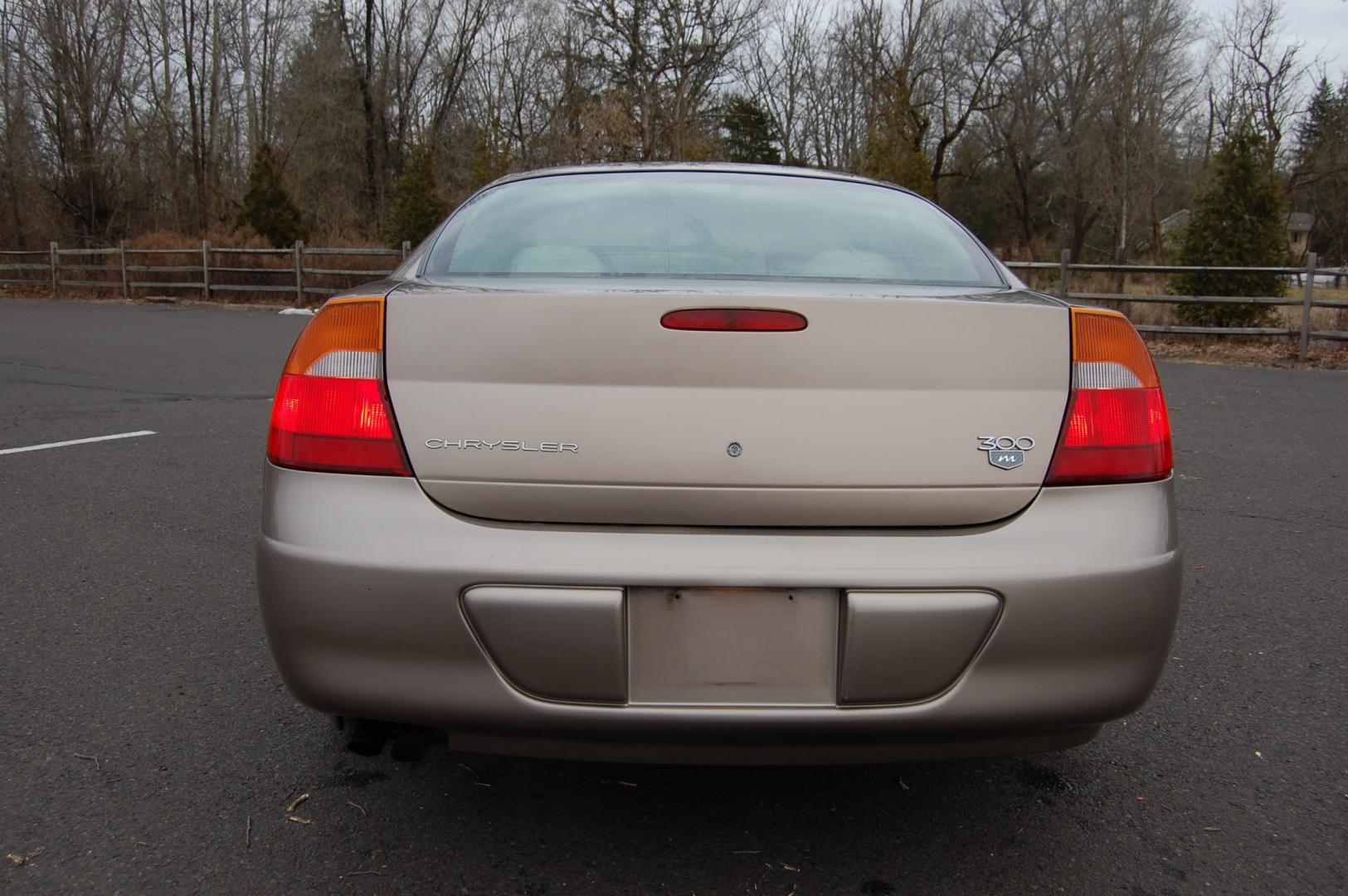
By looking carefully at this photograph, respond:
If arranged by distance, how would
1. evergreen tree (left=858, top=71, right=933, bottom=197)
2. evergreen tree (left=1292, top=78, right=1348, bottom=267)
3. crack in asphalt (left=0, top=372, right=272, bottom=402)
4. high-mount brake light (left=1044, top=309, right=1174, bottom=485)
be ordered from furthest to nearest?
evergreen tree (left=1292, top=78, right=1348, bottom=267)
evergreen tree (left=858, top=71, right=933, bottom=197)
crack in asphalt (left=0, top=372, right=272, bottom=402)
high-mount brake light (left=1044, top=309, right=1174, bottom=485)

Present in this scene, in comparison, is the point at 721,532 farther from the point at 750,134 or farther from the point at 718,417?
the point at 750,134

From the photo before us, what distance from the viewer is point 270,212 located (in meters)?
22.6

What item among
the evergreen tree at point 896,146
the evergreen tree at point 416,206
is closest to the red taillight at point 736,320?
the evergreen tree at point 416,206

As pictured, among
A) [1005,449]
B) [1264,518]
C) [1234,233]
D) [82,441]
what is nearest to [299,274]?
[82,441]

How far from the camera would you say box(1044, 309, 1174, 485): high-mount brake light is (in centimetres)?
172

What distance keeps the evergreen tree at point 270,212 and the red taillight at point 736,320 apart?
910 inches

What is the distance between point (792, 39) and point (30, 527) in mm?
36606

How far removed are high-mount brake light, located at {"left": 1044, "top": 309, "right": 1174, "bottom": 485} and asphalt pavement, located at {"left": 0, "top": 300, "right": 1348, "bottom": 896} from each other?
765 millimetres

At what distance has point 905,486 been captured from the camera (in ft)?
5.40

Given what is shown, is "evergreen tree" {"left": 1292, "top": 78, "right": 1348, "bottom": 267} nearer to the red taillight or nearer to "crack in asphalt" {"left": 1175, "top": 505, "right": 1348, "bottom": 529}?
"crack in asphalt" {"left": 1175, "top": 505, "right": 1348, "bottom": 529}

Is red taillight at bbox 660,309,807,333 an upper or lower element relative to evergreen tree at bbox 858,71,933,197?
lower

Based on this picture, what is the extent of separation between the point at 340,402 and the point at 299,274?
65.4 ft

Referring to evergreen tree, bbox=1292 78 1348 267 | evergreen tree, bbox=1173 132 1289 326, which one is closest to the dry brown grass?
evergreen tree, bbox=1173 132 1289 326

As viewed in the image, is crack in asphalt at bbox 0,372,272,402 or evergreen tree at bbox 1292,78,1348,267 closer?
crack in asphalt at bbox 0,372,272,402
